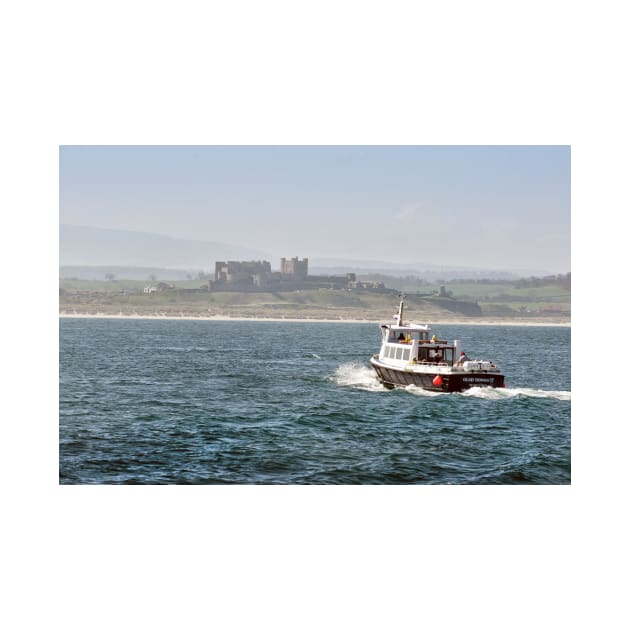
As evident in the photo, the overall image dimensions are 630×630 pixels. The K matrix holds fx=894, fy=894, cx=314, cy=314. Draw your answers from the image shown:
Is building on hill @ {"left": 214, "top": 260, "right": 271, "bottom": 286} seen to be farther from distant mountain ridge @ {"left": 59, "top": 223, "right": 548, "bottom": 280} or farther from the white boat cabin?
the white boat cabin

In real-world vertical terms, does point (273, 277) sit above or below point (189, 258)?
below

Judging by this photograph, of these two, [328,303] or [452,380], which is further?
[328,303]

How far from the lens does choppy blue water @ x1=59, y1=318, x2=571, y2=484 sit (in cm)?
2536

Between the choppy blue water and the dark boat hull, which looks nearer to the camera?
the choppy blue water

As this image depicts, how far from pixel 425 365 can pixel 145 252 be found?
14464cm

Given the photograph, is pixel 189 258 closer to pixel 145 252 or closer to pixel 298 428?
pixel 145 252

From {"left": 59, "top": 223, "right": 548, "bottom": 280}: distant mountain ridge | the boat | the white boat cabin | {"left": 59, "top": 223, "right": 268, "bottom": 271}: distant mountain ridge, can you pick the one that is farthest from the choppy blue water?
{"left": 59, "top": 223, "right": 268, "bottom": 271}: distant mountain ridge

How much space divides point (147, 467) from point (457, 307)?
375 feet

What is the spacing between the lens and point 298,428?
3195 centimetres

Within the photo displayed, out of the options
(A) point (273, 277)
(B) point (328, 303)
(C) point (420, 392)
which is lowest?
(C) point (420, 392)

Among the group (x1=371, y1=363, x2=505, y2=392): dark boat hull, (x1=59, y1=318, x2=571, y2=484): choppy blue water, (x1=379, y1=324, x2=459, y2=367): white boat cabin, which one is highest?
(x1=379, y1=324, x2=459, y2=367): white boat cabin

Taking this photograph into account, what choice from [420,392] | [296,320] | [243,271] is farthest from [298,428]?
[296,320]

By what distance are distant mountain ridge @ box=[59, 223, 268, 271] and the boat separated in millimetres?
90629
